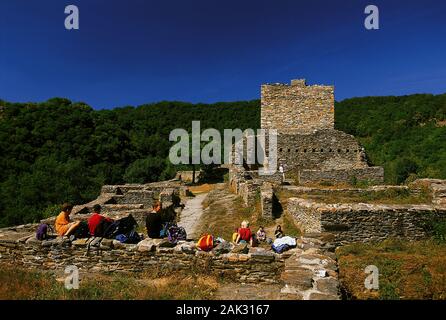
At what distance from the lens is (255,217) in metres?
13.9

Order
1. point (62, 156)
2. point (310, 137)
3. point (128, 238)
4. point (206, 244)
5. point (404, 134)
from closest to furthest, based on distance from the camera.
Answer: point (206, 244)
point (128, 238)
point (310, 137)
point (62, 156)
point (404, 134)

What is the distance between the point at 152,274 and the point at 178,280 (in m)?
0.65

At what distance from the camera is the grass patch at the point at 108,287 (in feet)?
18.4

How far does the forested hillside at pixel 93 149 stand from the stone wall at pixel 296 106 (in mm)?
6763

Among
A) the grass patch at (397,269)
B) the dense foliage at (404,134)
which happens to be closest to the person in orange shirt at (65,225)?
the grass patch at (397,269)

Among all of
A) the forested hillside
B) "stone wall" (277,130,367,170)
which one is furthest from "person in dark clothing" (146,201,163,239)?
"stone wall" (277,130,367,170)

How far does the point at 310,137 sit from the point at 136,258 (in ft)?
58.7

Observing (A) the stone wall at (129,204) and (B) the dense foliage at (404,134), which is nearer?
(A) the stone wall at (129,204)

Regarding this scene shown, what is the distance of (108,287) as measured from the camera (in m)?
6.00

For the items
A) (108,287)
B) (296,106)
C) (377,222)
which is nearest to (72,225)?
(108,287)

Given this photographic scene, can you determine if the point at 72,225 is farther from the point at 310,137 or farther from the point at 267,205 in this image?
the point at 310,137

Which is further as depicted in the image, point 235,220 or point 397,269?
point 235,220

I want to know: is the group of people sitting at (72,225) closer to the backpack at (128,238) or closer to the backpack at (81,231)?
the backpack at (81,231)
